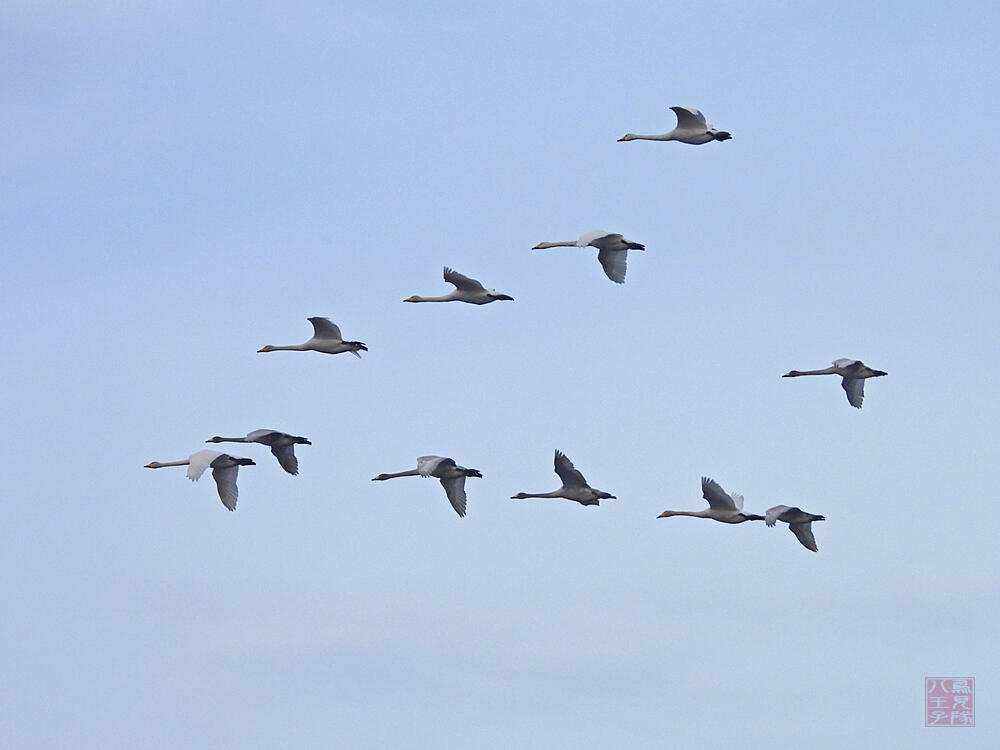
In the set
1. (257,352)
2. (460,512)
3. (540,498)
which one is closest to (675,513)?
(540,498)

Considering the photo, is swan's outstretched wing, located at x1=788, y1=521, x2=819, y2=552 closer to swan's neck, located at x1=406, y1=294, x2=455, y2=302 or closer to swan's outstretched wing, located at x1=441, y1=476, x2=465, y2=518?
swan's outstretched wing, located at x1=441, y1=476, x2=465, y2=518

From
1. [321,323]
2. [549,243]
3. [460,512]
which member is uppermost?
[549,243]

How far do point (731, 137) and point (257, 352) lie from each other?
16078 mm

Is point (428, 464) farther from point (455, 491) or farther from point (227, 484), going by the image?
point (227, 484)

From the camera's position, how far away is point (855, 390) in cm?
6425

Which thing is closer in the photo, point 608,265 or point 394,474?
point 608,265

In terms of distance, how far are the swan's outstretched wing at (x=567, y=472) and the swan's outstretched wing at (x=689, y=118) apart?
9.51 meters

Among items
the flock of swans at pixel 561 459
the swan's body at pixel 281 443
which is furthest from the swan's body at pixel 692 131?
the swan's body at pixel 281 443

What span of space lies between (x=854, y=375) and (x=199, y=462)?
20.6m

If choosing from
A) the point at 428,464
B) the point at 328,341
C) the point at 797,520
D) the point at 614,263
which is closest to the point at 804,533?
the point at 797,520

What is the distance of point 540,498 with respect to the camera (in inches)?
2448

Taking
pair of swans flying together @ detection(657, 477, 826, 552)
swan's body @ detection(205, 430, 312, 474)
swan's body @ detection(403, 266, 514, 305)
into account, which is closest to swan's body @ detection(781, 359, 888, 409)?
pair of swans flying together @ detection(657, 477, 826, 552)

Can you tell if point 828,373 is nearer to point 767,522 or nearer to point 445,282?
point 767,522

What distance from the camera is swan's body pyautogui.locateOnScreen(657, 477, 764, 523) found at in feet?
196
